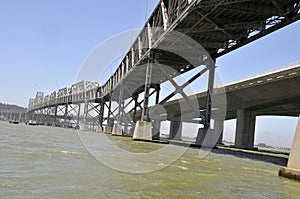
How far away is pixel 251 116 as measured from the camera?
65.5 metres

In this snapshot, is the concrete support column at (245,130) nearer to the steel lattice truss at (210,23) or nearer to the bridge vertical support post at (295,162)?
the steel lattice truss at (210,23)

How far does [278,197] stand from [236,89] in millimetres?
46866

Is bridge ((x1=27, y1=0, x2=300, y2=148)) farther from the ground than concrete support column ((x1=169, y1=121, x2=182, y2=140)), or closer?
farther from the ground

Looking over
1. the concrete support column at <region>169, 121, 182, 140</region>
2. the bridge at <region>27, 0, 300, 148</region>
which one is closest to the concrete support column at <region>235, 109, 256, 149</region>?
the bridge at <region>27, 0, 300, 148</region>

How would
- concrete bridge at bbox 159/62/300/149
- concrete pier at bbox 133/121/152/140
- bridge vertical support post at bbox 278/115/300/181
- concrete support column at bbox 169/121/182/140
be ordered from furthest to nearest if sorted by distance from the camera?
1. concrete support column at bbox 169/121/182/140
2. concrete bridge at bbox 159/62/300/149
3. concrete pier at bbox 133/121/152/140
4. bridge vertical support post at bbox 278/115/300/181

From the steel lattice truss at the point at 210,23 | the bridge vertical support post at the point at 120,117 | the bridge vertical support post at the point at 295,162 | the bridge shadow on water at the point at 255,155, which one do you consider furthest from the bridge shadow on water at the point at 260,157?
the bridge vertical support post at the point at 120,117

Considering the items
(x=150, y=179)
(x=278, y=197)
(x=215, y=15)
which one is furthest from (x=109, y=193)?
(x=215, y=15)

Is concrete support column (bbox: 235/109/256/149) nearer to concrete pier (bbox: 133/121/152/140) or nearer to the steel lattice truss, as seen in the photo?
the steel lattice truss

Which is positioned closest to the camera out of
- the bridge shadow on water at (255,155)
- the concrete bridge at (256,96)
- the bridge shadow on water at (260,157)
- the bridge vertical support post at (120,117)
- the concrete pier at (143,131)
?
the bridge shadow on water at (260,157)

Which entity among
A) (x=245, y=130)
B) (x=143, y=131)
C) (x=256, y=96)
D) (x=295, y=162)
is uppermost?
(x=256, y=96)

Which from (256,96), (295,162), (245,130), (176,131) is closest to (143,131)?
(256,96)

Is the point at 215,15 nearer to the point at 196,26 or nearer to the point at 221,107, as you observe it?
the point at 196,26

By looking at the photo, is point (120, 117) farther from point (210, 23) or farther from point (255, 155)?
point (210, 23)

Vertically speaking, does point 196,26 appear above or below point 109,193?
above
